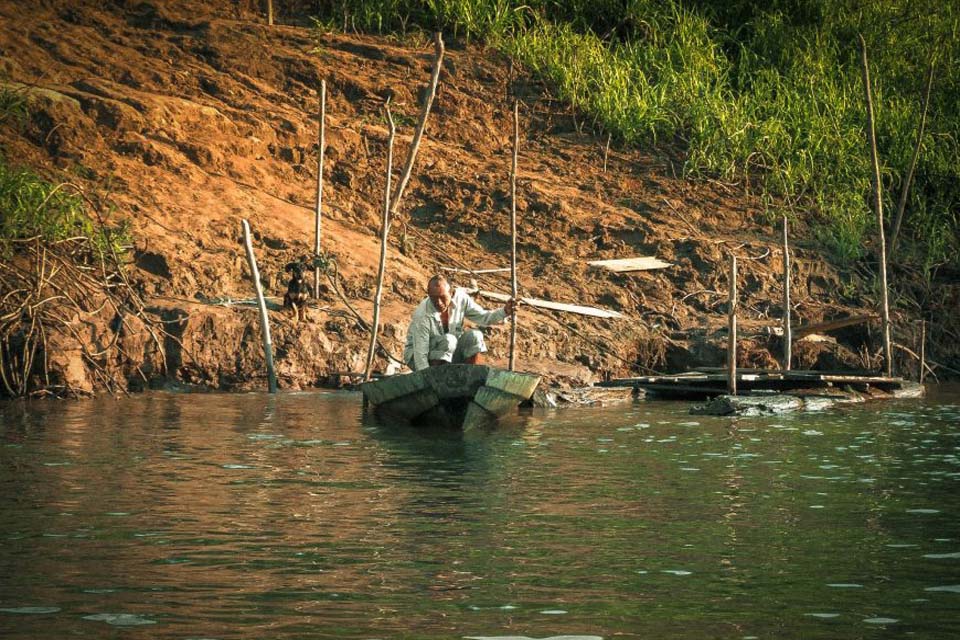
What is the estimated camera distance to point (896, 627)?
5480 millimetres

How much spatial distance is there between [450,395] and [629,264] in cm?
732

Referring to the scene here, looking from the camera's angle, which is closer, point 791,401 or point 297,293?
point 791,401

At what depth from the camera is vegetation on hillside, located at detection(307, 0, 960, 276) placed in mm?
21812

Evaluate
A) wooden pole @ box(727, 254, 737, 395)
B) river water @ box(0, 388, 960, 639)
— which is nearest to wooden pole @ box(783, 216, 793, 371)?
wooden pole @ box(727, 254, 737, 395)

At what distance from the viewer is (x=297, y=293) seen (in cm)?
1664

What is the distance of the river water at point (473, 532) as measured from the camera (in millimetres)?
5637

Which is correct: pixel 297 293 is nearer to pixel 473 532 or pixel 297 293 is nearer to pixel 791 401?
pixel 791 401

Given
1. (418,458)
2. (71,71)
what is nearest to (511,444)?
(418,458)

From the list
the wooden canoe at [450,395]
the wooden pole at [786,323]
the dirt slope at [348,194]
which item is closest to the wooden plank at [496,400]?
the wooden canoe at [450,395]

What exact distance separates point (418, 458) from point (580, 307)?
25.3 ft

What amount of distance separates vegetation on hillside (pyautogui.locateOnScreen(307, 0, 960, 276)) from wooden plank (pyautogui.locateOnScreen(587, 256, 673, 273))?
261 cm

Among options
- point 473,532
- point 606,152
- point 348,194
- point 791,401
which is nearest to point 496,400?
point 791,401

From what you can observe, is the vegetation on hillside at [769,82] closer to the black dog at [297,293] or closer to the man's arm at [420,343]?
the black dog at [297,293]

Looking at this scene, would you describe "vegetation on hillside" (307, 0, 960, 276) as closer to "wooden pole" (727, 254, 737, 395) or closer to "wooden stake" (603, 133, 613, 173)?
"wooden stake" (603, 133, 613, 173)
